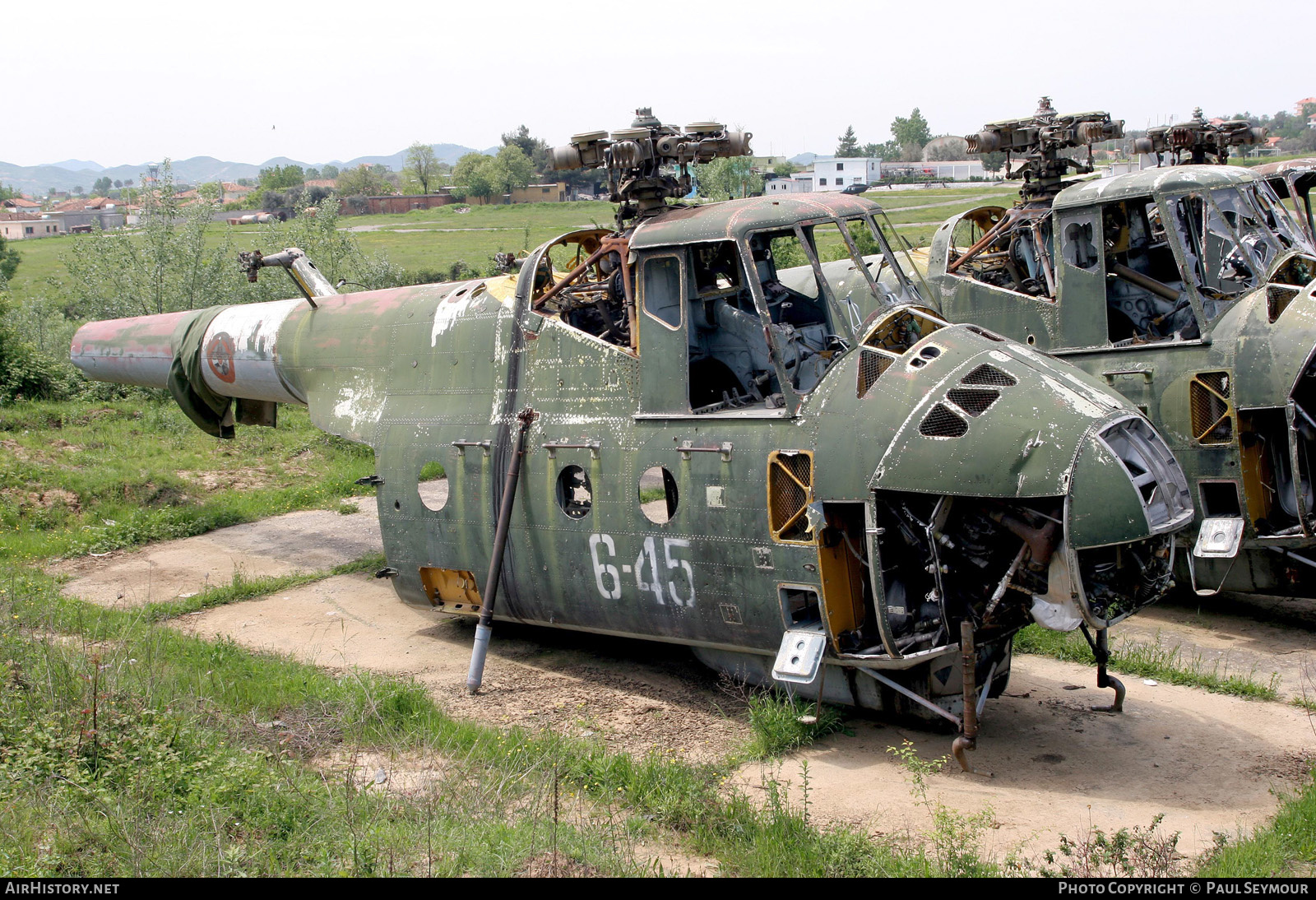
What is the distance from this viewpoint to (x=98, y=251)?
100 feet

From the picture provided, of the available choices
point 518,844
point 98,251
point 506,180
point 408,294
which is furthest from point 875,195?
point 518,844

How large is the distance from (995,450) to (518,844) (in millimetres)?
4287

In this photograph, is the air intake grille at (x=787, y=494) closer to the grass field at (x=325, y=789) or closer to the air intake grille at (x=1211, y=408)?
the grass field at (x=325, y=789)

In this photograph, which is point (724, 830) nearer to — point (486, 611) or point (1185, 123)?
point (486, 611)

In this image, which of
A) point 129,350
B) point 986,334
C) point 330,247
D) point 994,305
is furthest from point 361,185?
point 986,334

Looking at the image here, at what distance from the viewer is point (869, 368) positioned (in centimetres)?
902

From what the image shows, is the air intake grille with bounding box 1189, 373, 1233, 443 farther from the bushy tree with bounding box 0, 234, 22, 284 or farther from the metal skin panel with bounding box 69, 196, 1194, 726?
the bushy tree with bounding box 0, 234, 22, 284

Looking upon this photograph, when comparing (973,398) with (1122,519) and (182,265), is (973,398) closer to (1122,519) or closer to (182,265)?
(1122,519)

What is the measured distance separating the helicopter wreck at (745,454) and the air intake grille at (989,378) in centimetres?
2

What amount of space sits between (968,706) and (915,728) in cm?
133

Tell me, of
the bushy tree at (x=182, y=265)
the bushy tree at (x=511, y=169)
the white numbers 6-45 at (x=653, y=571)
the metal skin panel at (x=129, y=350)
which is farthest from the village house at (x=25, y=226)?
the white numbers 6-45 at (x=653, y=571)

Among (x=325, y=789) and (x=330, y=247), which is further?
(x=330, y=247)

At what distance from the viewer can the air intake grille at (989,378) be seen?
850 cm

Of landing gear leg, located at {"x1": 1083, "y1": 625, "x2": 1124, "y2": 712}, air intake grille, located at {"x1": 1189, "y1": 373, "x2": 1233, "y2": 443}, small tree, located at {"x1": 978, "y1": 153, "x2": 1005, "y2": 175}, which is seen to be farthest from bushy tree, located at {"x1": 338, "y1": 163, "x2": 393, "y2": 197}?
landing gear leg, located at {"x1": 1083, "y1": 625, "x2": 1124, "y2": 712}
